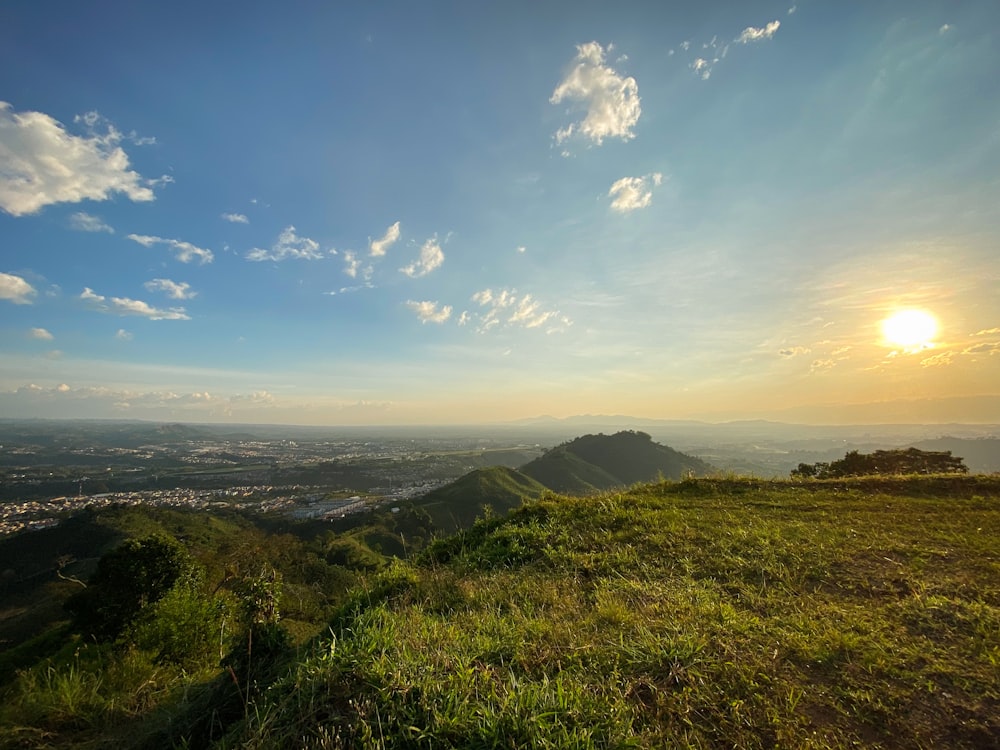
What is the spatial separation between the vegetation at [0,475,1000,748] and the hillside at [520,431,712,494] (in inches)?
2938

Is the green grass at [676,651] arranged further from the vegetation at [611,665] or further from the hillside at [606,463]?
the hillside at [606,463]

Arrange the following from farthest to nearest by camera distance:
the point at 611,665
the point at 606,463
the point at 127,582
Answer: the point at 606,463 → the point at 127,582 → the point at 611,665

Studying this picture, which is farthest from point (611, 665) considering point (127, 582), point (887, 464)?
point (887, 464)

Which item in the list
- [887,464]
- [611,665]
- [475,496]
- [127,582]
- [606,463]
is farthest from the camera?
[606,463]

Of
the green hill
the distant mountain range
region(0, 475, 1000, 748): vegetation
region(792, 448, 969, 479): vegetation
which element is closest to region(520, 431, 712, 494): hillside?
the distant mountain range

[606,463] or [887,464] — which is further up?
[887,464]

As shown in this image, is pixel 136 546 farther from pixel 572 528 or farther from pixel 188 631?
pixel 572 528

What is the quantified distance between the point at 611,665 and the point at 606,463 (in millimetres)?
100712

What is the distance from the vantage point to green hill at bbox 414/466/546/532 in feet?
193

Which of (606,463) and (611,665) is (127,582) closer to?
(611,665)

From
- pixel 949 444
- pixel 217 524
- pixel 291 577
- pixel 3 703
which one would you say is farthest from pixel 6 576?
pixel 949 444

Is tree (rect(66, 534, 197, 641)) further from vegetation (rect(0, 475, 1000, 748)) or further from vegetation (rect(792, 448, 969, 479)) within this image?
vegetation (rect(792, 448, 969, 479))

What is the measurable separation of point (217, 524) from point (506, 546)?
6721 cm

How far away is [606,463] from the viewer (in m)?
98.9
